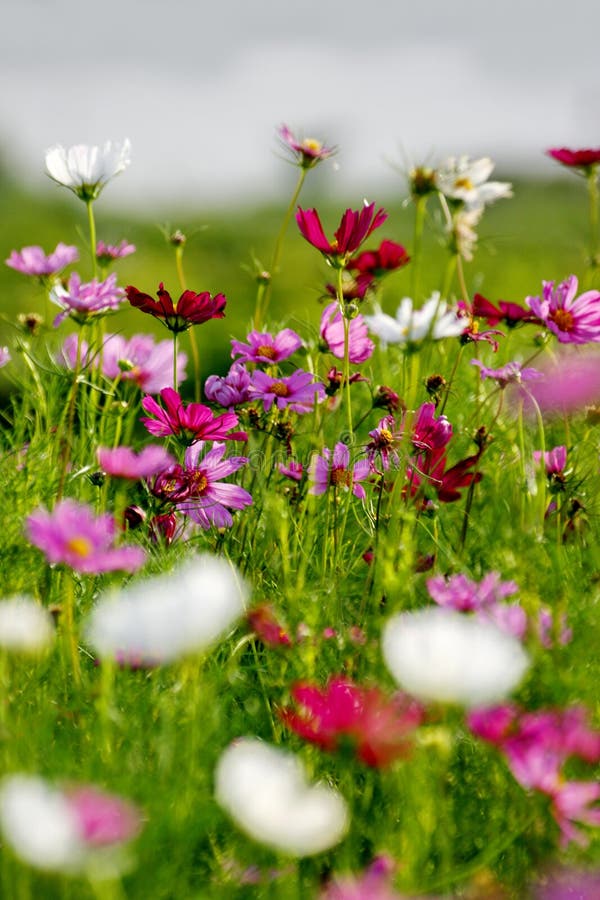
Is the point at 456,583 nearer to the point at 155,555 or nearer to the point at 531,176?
the point at 155,555

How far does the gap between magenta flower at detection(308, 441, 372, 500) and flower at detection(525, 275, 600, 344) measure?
228 mm

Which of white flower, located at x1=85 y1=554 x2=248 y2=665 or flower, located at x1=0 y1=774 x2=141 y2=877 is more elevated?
white flower, located at x1=85 y1=554 x2=248 y2=665

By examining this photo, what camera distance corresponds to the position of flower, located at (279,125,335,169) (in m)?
1.10

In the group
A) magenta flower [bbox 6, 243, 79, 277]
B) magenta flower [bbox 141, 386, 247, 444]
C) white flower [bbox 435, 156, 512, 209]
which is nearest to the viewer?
white flower [bbox 435, 156, 512, 209]

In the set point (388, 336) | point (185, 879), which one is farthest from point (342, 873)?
point (388, 336)

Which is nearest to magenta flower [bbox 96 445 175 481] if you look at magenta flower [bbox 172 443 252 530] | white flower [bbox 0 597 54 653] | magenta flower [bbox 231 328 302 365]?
white flower [bbox 0 597 54 653]

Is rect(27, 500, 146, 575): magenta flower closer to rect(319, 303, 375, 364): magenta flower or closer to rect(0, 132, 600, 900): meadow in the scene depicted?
rect(0, 132, 600, 900): meadow

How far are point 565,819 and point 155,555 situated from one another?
50 cm

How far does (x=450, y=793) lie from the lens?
74 cm

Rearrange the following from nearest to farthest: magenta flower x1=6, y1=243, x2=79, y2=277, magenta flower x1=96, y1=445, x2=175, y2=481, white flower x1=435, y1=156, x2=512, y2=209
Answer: magenta flower x1=96, y1=445, x2=175, y2=481, white flower x1=435, y1=156, x2=512, y2=209, magenta flower x1=6, y1=243, x2=79, y2=277

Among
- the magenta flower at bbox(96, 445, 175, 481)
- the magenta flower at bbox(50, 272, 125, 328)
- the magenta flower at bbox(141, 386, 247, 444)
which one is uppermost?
the magenta flower at bbox(50, 272, 125, 328)

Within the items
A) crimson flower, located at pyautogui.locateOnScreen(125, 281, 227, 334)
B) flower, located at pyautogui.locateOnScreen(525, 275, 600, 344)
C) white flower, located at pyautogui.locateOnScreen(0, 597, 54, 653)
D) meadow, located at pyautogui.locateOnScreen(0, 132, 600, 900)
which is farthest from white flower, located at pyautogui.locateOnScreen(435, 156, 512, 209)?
white flower, located at pyautogui.locateOnScreen(0, 597, 54, 653)

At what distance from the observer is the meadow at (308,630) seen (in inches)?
21.9

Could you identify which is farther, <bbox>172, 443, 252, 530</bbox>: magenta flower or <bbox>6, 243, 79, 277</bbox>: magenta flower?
<bbox>6, 243, 79, 277</bbox>: magenta flower
